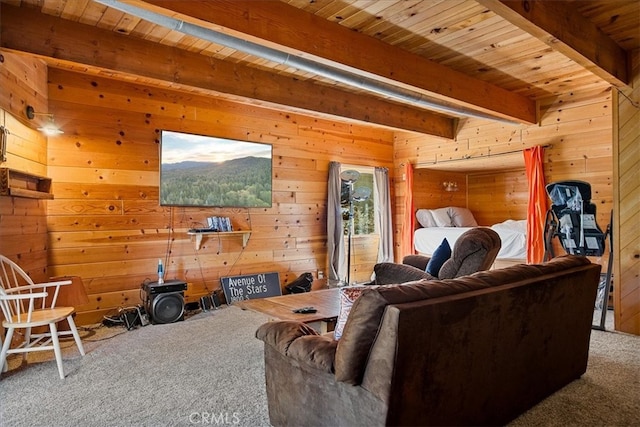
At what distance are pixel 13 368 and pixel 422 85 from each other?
411 cm

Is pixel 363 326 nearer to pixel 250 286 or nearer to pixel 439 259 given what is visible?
pixel 439 259

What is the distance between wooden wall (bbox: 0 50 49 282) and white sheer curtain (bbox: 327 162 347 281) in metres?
3.51

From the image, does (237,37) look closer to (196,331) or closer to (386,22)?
(386,22)

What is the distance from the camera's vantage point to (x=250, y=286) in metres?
5.10

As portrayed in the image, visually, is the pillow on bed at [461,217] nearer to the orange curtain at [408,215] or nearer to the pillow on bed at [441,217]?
the pillow on bed at [441,217]

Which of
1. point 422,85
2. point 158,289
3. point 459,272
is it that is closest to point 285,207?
point 158,289

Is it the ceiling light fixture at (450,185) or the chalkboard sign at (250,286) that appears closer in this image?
the chalkboard sign at (250,286)

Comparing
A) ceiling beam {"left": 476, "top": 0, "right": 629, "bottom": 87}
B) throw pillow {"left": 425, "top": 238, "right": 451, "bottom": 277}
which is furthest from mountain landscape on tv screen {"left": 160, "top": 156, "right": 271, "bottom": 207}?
ceiling beam {"left": 476, "top": 0, "right": 629, "bottom": 87}

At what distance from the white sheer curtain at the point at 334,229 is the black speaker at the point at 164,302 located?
2394 millimetres

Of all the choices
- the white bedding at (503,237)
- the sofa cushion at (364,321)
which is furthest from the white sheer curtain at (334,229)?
the sofa cushion at (364,321)

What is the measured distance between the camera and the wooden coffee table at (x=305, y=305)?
2.64m

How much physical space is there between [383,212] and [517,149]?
7.35 feet

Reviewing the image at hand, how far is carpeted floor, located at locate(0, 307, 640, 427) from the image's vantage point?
2.16 metres

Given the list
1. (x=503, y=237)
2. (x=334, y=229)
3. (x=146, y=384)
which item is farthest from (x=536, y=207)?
(x=146, y=384)
